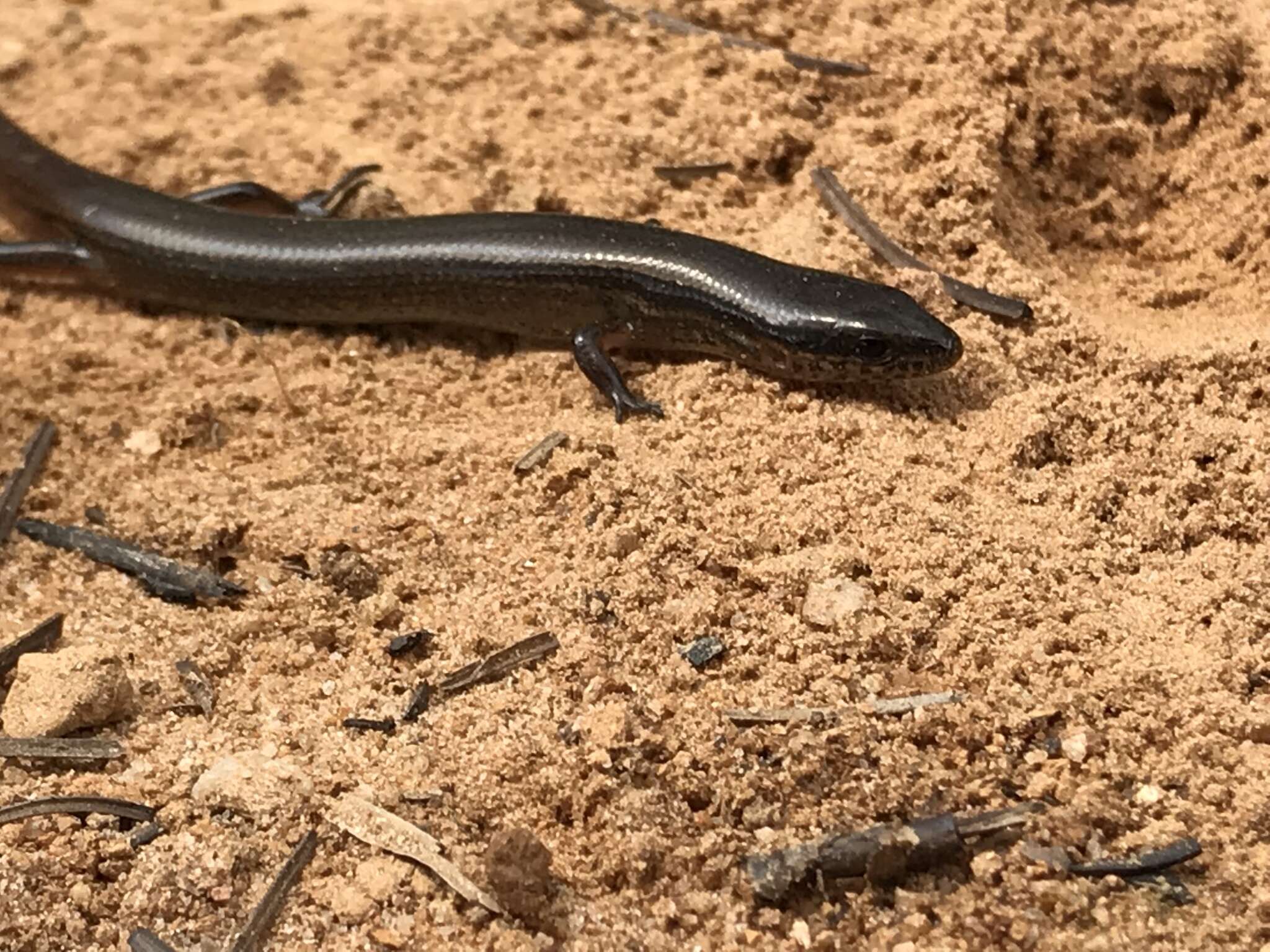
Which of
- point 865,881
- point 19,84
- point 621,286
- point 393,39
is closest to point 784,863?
point 865,881

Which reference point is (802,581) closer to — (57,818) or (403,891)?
(403,891)

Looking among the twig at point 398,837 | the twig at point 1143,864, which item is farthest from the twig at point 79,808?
the twig at point 1143,864

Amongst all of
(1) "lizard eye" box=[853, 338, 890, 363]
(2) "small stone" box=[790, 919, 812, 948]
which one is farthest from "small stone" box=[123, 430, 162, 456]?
(2) "small stone" box=[790, 919, 812, 948]

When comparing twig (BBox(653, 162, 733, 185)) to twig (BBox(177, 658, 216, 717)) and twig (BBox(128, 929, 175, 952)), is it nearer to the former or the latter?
twig (BBox(177, 658, 216, 717))

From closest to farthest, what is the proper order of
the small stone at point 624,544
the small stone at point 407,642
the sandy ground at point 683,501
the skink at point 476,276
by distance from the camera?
the sandy ground at point 683,501 → the small stone at point 407,642 → the small stone at point 624,544 → the skink at point 476,276

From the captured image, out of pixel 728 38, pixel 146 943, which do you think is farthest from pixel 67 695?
pixel 728 38

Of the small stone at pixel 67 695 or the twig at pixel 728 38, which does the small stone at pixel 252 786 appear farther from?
A: the twig at pixel 728 38

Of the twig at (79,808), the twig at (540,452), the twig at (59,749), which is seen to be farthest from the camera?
the twig at (540,452)
